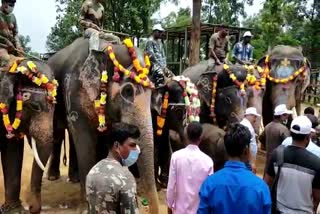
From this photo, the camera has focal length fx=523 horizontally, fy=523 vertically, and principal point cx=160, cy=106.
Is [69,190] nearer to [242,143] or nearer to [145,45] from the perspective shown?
[145,45]

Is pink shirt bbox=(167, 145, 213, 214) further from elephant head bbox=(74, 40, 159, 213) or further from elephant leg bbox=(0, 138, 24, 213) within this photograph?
elephant leg bbox=(0, 138, 24, 213)

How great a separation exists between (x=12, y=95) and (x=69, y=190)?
3091 millimetres

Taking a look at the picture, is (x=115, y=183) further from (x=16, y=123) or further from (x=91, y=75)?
(x=91, y=75)

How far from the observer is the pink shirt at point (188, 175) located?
16.1ft

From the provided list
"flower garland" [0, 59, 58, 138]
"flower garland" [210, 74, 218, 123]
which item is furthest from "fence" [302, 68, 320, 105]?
"flower garland" [0, 59, 58, 138]

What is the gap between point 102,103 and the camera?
274 inches

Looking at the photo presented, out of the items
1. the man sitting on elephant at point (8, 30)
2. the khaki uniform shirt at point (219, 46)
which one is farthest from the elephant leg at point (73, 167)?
the khaki uniform shirt at point (219, 46)

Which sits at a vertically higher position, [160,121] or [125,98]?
[125,98]

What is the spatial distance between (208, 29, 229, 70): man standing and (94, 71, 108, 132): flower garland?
3.55 meters

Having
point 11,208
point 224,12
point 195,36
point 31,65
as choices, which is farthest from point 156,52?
point 224,12

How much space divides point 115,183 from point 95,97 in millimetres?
3708

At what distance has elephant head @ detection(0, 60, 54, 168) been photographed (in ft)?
21.6

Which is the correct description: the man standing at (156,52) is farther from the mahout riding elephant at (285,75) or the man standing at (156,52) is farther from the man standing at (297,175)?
the man standing at (297,175)

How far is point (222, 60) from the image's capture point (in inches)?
405
